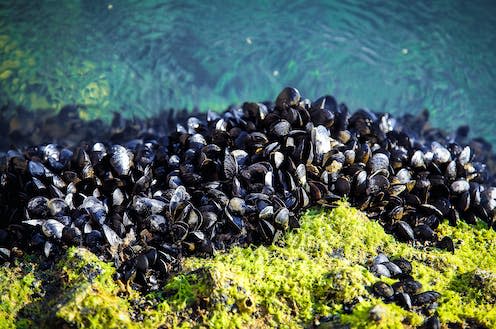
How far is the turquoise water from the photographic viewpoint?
26.1 ft

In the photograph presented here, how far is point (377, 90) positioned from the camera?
8.53m

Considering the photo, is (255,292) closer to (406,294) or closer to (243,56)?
(406,294)

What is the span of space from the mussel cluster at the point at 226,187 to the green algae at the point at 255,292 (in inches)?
7.1

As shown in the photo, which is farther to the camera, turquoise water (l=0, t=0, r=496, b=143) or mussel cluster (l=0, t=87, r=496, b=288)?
turquoise water (l=0, t=0, r=496, b=143)

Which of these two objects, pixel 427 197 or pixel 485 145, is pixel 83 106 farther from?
Result: pixel 485 145

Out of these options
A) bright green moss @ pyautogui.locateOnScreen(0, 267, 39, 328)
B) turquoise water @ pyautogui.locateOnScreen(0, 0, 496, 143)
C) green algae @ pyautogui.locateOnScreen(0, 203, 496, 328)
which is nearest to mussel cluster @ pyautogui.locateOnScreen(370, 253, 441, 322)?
green algae @ pyautogui.locateOnScreen(0, 203, 496, 328)

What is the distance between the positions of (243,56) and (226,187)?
4879 mm

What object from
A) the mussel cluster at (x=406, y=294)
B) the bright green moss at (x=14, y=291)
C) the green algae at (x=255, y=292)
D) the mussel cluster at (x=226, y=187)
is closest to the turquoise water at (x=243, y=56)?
the mussel cluster at (x=226, y=187)

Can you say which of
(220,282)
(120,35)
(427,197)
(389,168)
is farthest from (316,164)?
(120,35)

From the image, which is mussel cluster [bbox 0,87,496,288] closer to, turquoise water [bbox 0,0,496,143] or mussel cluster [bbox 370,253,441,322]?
mussel cluster [bbox 370,253,441,322]

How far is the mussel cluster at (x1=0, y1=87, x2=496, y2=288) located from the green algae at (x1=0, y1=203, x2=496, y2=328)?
0.18m

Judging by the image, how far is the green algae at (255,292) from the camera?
133 inches

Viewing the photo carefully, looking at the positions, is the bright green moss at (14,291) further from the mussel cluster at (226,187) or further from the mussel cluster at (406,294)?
the mussel cluster at (406,294)

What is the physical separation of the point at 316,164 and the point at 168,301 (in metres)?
1.80
